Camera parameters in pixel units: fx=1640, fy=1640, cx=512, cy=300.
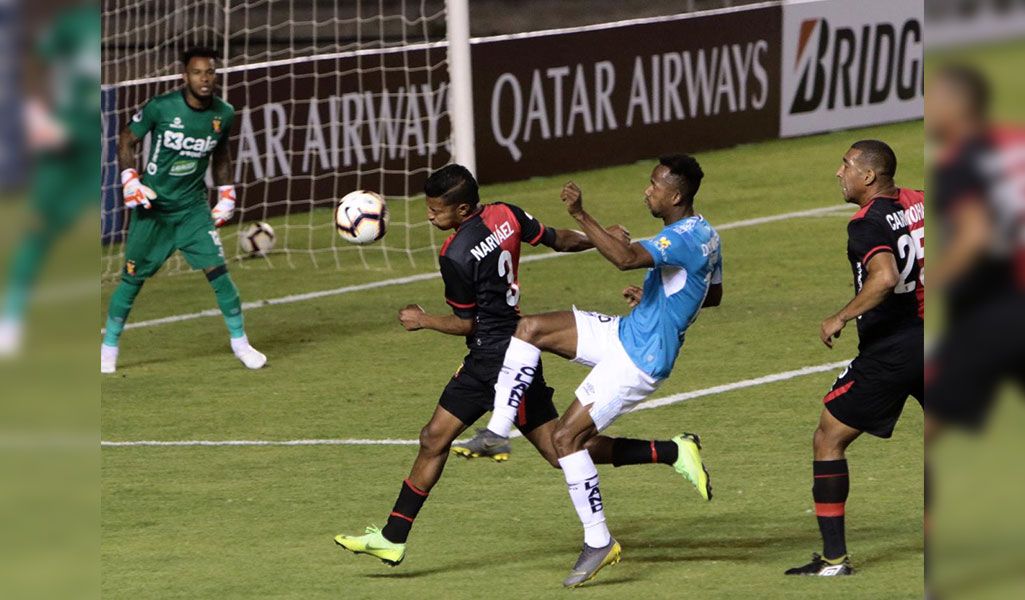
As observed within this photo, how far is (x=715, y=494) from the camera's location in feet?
25.4

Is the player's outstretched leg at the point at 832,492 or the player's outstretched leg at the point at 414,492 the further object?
the player's outstretched leg at the point at 414,492

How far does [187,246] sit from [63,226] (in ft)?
32.8

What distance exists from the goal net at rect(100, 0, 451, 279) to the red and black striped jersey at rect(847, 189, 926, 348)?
9575 mm

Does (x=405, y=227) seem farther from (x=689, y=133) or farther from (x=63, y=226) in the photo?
(x=63, y=226)

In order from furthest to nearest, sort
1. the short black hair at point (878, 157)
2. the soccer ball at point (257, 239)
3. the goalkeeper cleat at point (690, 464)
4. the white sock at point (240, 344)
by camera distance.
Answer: the soccer ball at point (257, 239) → the white sock at point (240, 344) → the goalkeeper cleat at point (690, 464) → the short black hair at point (878, 157)

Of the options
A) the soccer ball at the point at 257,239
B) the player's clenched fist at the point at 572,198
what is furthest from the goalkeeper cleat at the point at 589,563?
the soccer ball at the point at 257,239

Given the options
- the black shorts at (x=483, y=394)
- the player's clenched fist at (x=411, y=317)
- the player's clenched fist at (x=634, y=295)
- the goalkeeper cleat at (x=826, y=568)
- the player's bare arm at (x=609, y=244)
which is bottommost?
the goalkeeper cleat at (x=826, y=568)

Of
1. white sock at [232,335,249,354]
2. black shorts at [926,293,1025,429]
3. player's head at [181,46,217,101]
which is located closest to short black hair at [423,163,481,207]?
player's head at [181,46,217,101]

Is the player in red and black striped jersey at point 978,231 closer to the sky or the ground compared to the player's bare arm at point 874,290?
closer to the sky

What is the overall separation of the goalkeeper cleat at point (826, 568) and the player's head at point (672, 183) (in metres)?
1.45

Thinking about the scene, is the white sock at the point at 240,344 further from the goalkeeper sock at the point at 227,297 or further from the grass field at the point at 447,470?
the grass field at the point at 447,470

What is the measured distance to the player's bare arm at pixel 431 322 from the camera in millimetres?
6281

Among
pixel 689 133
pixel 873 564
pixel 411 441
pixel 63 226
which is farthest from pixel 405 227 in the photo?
pixel 63 226

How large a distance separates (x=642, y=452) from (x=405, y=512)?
1.07 meters
